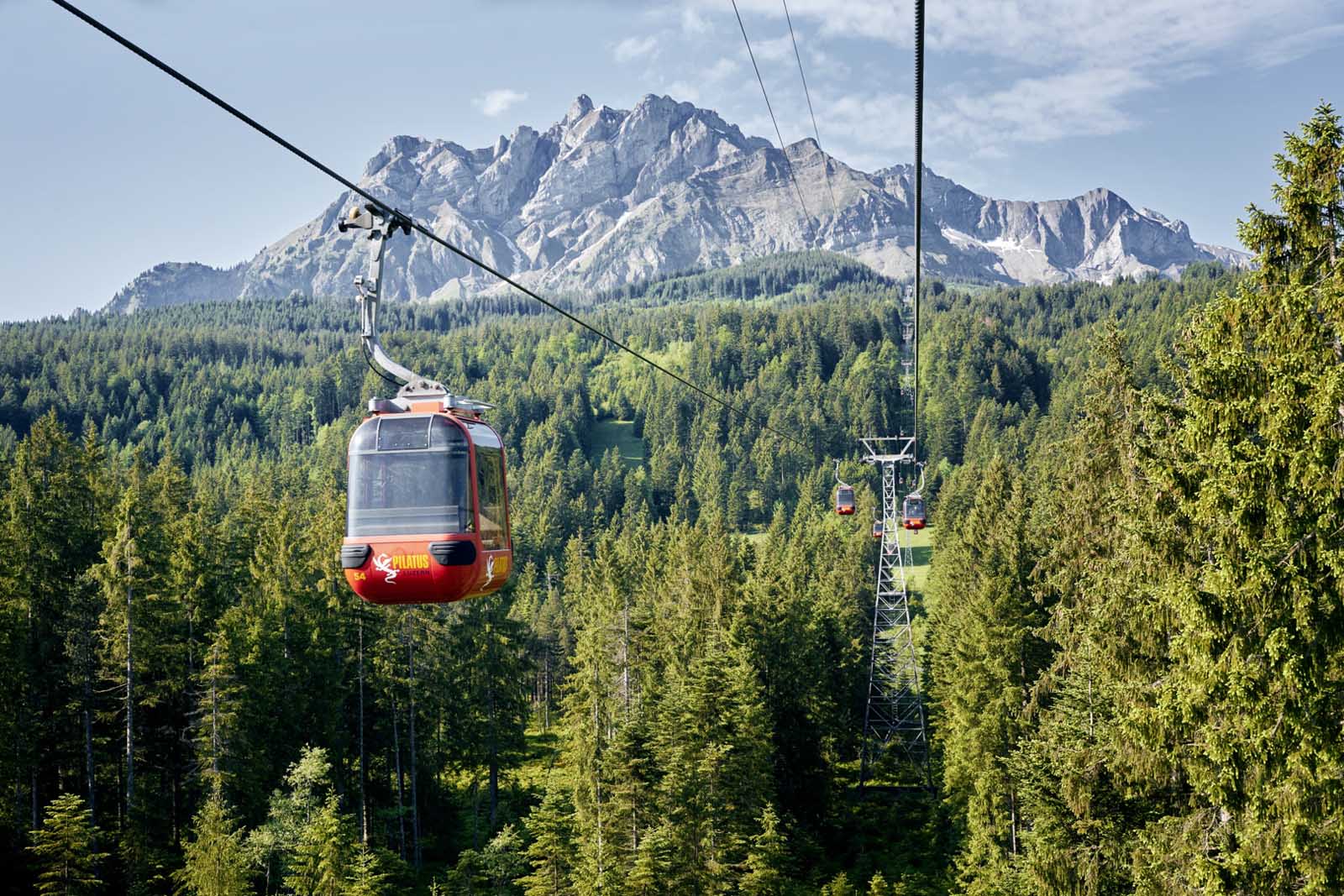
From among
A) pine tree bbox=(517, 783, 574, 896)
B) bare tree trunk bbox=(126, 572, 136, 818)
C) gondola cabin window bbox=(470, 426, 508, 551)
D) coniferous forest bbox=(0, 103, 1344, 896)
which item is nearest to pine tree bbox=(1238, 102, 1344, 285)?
coniferous forest bbox=(0, 103, 1344, 896)

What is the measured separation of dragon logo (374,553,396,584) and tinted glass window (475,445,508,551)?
1176mm

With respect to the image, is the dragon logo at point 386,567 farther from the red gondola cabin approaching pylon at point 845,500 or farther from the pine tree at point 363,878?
the red gondola cabin approaching pylon at point 845,500

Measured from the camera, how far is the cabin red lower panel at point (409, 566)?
1207 centimetres

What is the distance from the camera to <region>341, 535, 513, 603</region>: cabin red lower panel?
39.6 ft

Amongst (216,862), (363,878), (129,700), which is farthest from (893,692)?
(129,700)

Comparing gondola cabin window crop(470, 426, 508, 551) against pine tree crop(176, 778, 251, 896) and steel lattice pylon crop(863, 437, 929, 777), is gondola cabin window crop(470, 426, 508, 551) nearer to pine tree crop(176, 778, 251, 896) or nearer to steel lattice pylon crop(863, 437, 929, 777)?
pine tree crop(176, 778, 251, 896)

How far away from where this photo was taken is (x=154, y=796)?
37000 millimetres

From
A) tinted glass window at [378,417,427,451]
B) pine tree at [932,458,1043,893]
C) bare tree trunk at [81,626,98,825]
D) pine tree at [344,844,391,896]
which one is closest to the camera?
tinted glass window at [378,417,427,451]

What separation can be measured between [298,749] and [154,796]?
5.22 metres

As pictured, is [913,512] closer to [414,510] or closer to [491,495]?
[491,495]

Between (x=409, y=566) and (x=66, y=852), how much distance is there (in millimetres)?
23915

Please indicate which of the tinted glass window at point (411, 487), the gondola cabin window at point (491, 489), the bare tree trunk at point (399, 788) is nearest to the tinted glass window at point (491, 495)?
the gondola cabin window at point (491, 489)

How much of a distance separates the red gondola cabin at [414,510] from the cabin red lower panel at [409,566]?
0.01 m

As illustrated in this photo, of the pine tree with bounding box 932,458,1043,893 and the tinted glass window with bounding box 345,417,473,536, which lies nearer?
the tinted glass window with bounding box 345,417,473,536
